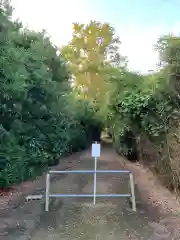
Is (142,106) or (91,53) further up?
(91,53)

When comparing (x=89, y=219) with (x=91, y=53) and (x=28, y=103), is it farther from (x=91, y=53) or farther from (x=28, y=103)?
(x=91, y=53)

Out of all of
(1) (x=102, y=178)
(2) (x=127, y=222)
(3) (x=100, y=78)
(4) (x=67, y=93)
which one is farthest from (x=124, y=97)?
(3) (x=100, y=78)

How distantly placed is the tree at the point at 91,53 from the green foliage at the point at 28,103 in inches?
589

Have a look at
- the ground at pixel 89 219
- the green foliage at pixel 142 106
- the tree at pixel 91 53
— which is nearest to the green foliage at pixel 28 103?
the ground at pixel 89 219

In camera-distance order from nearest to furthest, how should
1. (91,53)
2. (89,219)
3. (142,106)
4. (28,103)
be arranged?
(89,219) → (142,106) → (28,103) → (91,53)

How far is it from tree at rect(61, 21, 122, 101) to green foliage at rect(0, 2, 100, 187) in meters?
14.9

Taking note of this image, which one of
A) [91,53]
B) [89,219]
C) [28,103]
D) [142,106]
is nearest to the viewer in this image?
[89,219]

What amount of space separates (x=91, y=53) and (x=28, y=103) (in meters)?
19.8

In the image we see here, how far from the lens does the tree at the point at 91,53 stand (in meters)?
29.6

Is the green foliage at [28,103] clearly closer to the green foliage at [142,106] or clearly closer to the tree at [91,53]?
the green foliage at [142,106]

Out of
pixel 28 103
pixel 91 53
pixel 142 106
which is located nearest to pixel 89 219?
pixel 142 106

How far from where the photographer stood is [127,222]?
593 centimetres

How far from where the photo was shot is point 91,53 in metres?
29.8

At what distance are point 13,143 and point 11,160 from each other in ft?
1.66
